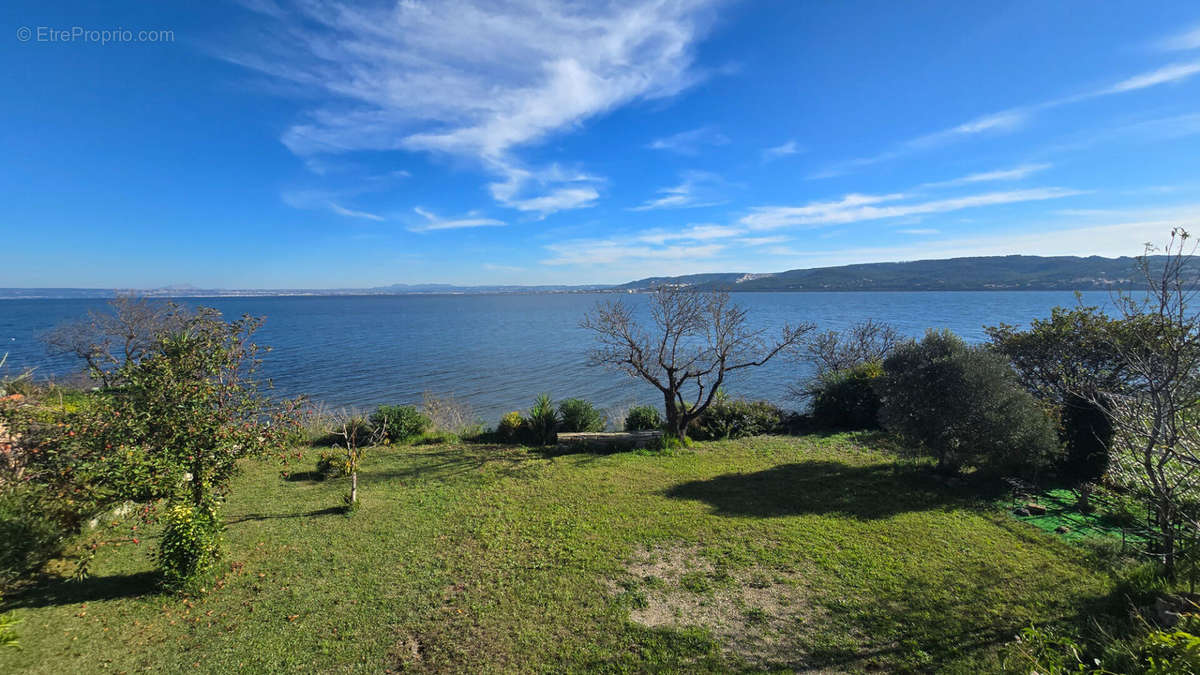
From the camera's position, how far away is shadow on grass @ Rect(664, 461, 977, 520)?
984 cm

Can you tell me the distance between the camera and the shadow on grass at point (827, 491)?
388 inches

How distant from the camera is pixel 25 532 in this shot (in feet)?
21.3

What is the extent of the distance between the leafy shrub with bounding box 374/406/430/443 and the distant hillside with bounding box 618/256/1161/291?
2022 inches

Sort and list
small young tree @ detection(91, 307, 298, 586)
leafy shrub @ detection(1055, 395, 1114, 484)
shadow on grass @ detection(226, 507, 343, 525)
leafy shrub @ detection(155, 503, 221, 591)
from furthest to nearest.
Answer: leafy shrub @ detection(1055, 395, 1114, 484), shadow on grass @ detection(226, 507, 343, 525), leafy shrub @ detection(155, 503, 221, 591), small young tree @ detection(91, 307, 298, 586)

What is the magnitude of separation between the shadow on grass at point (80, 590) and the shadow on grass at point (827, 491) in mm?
9419

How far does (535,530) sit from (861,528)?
20.5 ft

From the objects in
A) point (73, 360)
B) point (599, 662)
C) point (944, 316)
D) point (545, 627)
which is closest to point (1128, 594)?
point (599, 662)

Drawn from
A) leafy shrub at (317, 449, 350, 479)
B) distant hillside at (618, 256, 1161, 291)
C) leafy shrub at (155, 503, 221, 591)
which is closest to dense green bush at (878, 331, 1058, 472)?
leafy shrub at (155, 503, 221, 591)

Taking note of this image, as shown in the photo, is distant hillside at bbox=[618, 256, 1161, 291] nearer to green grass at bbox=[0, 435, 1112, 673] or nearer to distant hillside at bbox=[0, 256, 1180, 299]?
distant hillside at bbox=[0, 256, 1180, 299]

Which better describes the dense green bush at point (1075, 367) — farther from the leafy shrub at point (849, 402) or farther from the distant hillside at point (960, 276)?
the distant hillside at point (960, 276)

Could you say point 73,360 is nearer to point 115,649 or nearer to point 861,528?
point 115,649

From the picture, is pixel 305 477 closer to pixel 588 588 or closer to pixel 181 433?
pixel 181 433

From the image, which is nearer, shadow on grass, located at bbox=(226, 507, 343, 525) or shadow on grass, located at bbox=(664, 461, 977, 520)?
shadow on grass, located at bbox=(226, 507, 343, 525)

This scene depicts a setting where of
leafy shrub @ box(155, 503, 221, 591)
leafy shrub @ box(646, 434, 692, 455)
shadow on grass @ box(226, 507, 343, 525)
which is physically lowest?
leafy shrub @ box(646, 434, 692, 455)
